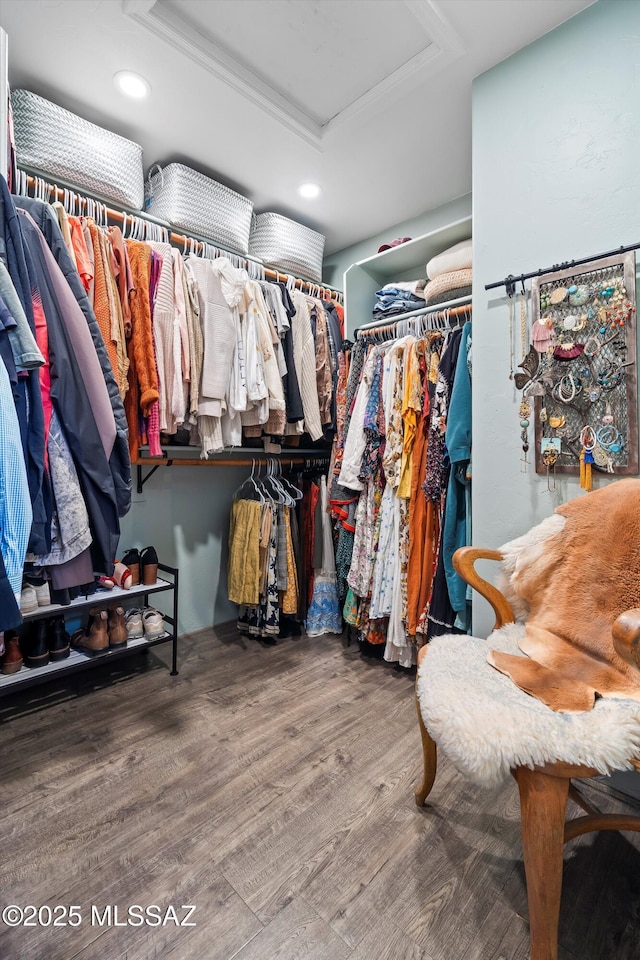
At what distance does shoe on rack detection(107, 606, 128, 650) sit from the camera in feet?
6.41

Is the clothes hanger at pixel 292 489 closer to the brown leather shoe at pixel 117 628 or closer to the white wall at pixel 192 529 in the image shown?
the white wall at pixel 192 529

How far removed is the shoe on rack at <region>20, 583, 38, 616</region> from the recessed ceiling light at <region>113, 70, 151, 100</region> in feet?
6.49

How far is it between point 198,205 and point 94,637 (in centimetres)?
208

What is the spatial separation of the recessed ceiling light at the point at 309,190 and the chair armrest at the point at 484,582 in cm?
212

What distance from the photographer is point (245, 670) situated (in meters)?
2.15

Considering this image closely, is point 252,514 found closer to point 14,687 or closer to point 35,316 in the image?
point 14,687

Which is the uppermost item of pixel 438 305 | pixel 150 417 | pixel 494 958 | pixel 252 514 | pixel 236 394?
pixel 438 305

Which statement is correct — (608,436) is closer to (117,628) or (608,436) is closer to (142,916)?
(142,916)

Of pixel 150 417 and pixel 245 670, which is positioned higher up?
pixel 150 417

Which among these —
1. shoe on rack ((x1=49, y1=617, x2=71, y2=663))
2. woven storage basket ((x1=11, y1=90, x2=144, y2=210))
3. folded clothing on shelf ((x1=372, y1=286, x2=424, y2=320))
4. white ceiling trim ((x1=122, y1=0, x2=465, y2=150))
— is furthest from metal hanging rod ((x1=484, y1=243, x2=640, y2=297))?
shoe on rack ((x1=49, y1=617, x2=71, y2=663))

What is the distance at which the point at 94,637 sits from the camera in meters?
1.88

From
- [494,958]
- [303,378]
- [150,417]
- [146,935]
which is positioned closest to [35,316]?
[150,417]

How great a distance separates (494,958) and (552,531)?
0.97m

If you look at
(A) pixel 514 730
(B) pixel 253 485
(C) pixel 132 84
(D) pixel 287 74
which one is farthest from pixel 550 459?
(C) pixel 132 84
